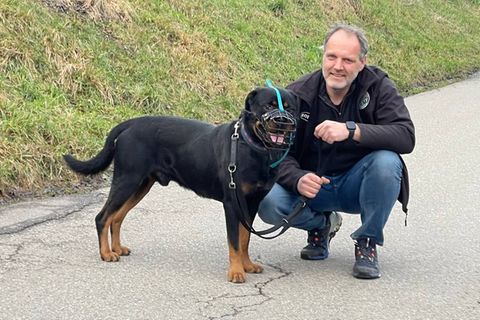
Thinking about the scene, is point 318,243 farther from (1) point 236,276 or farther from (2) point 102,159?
(2) point 102,159

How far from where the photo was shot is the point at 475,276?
213 inches

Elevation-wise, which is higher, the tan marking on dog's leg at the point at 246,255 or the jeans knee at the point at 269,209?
the jeans knee at the point at 269,209

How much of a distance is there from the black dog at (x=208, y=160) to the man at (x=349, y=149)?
Answer: 340 millimetres

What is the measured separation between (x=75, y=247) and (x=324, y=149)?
173 centimetres

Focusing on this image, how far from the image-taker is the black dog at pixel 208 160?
4797 mm

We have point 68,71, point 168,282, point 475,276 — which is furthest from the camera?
point 68,71

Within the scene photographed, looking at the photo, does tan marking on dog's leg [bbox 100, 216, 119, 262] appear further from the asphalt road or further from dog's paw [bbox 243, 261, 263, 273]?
dog's paw [bbox 243, 261, 263, 273]

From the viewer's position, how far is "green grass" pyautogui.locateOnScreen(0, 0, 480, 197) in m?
7.92

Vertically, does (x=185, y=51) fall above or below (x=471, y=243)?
above

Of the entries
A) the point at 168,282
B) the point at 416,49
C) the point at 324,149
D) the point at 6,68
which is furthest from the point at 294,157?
the point at 416,49

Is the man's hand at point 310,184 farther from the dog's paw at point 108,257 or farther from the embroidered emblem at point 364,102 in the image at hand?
the dog's paw at point 108,257

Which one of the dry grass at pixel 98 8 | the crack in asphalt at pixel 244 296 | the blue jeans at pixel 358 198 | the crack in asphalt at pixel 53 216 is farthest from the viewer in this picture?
the dry grass at pixel 98 8

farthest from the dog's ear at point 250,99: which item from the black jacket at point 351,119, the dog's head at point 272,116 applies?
the black jacket at point 351,119

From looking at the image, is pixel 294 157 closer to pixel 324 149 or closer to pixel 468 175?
pixel 324 149
